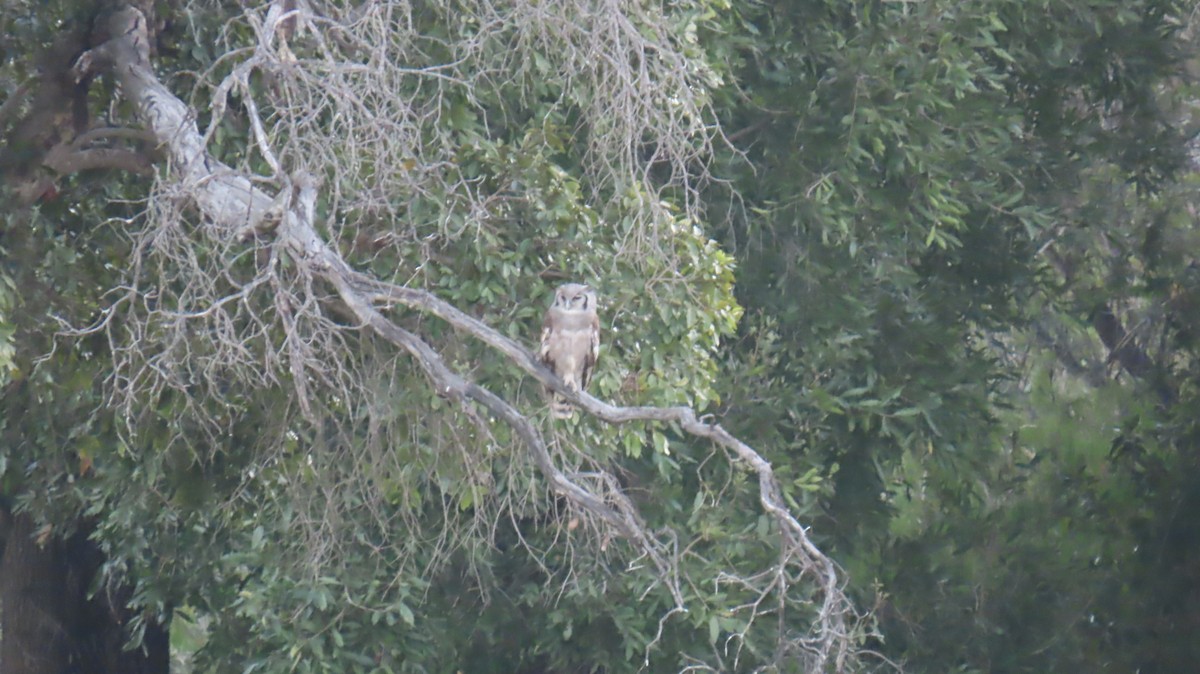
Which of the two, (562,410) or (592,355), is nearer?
(562,410)

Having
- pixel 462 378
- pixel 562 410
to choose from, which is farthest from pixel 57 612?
pixel 462 378

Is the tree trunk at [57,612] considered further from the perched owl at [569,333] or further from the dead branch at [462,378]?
the dead branch at [462,378]

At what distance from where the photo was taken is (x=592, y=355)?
515cm

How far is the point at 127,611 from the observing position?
8.05 metres

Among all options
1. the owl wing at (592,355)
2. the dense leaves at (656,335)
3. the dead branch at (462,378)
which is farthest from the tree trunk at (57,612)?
the dead branch at (462,378)

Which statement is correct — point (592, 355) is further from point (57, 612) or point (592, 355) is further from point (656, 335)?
point (57, 612)

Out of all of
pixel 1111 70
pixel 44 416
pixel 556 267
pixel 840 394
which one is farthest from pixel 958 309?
pixel 44 416

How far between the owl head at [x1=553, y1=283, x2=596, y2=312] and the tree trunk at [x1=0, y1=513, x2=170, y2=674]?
339 cm

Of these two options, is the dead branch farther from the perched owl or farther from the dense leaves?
the perched owl

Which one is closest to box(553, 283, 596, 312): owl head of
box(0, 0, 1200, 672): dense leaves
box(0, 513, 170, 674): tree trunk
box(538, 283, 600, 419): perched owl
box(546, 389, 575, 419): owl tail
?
box(538, 283, 600, 419): perched owl

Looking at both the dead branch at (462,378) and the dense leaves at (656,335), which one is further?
the dense leaves at (656,335)

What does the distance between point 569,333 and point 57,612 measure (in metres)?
3.88

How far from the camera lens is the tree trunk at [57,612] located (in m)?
7.62

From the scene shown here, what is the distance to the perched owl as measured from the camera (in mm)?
5051
